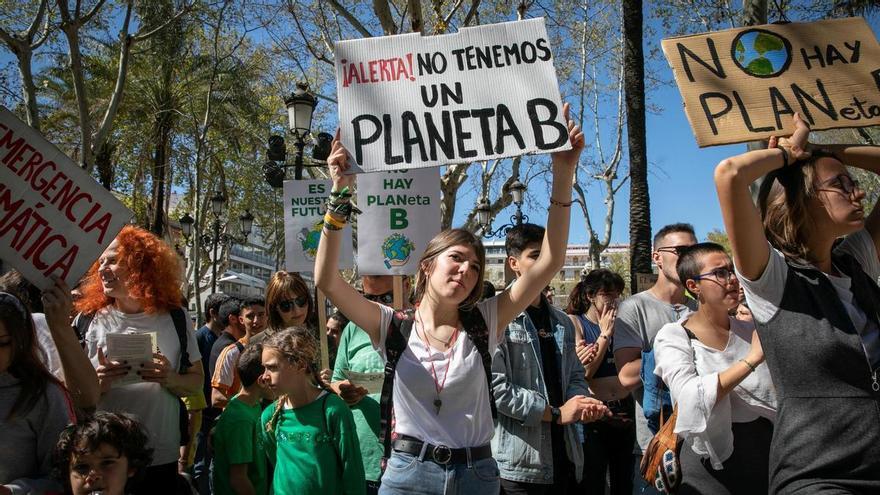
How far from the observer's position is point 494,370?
3666mm

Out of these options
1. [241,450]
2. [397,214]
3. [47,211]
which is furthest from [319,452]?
[397,214]

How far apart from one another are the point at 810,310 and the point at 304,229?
4523 millimetres

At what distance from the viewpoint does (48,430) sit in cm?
286

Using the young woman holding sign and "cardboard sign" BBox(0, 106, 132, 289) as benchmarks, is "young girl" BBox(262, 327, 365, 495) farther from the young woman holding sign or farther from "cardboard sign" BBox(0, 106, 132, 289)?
the young woman holding sign

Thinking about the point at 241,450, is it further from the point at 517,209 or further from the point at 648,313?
the point at 517,209

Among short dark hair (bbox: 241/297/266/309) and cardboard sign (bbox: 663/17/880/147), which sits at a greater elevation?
cardboard sign (bbox: 663/17/880/147)

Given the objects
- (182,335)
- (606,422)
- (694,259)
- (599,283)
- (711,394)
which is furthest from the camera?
(599,283)

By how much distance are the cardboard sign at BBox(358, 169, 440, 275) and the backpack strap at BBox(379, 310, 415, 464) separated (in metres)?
2.42

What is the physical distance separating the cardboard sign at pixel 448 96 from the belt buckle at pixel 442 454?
1.24 m

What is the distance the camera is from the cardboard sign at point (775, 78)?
297 cm

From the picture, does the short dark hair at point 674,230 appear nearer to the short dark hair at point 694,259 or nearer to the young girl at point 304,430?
the short dark hair at point 694,259

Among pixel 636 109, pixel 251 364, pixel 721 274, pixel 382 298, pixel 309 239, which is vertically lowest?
pixel 251 364

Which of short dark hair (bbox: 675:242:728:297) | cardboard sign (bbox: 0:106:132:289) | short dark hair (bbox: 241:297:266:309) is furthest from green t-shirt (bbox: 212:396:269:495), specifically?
short dark hair (bbox: 675:242:728:297)

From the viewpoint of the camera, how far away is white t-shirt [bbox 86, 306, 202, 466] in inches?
139
